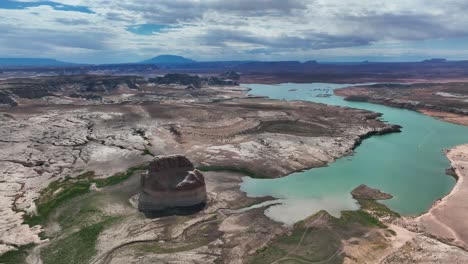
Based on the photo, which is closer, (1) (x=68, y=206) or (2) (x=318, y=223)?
(2) (x=318, y=223)

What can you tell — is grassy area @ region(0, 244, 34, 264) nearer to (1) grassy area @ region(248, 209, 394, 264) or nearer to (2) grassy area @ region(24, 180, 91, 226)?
(2) grassy area @ region(24, 180, 91, 226)

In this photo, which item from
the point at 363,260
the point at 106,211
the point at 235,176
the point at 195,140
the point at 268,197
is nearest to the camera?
the point at 363,260

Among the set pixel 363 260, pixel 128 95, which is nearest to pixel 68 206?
pixel 363 260

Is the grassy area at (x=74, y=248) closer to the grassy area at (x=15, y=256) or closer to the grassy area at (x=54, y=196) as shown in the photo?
the grassy area at (x=15, y=256)

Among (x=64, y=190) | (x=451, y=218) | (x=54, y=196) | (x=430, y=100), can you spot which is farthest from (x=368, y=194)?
(x=430, y=100)

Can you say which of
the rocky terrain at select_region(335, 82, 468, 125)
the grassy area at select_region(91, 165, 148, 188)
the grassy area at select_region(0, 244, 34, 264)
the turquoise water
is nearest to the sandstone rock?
the turquoise water

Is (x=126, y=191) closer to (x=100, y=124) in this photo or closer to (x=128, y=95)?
(x=100, y=124)
